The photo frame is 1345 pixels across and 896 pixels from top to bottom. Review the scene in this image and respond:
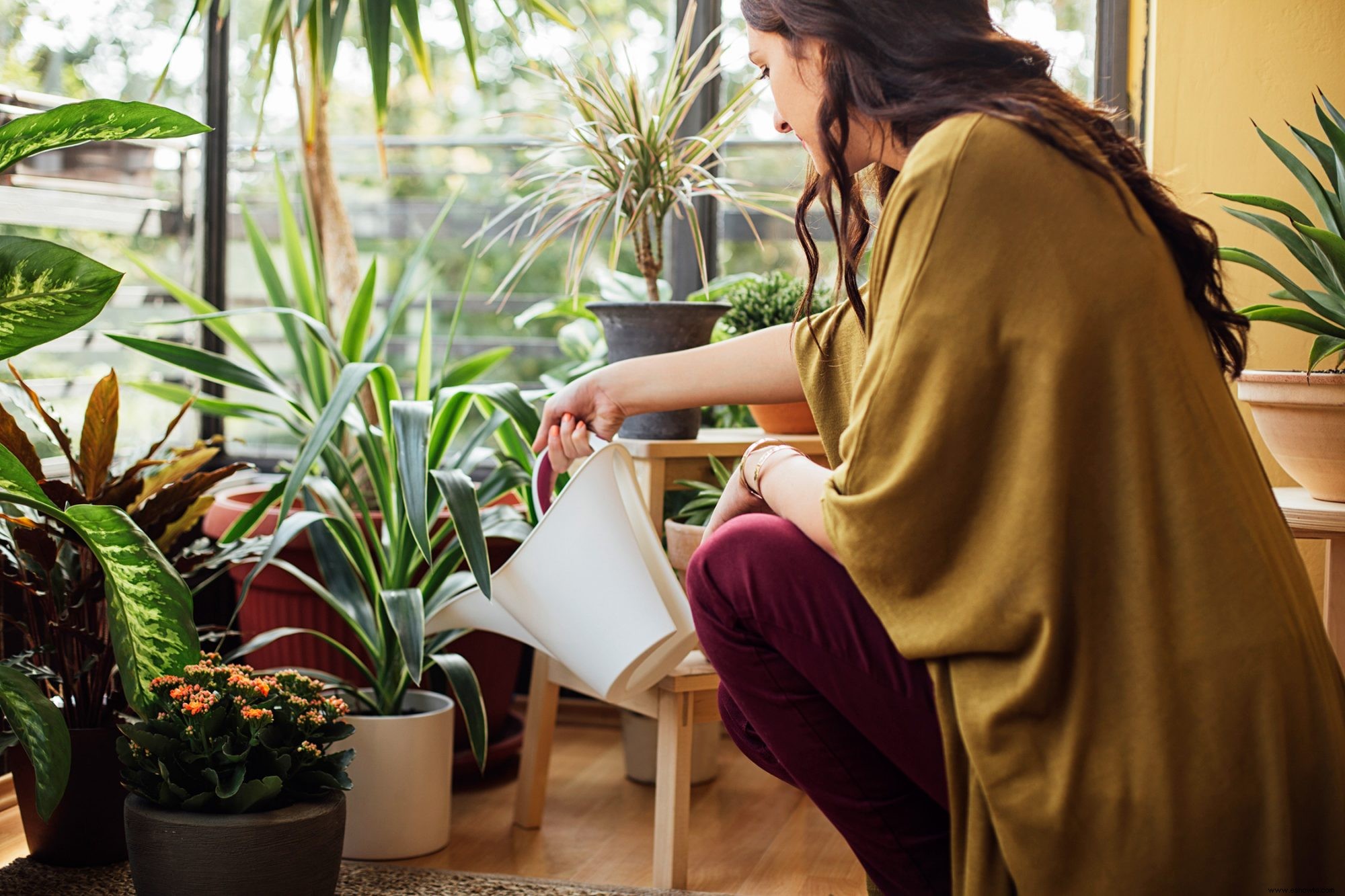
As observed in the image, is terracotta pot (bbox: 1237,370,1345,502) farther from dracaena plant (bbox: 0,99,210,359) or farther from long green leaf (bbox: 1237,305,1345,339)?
dracaena plant (bbox: 0,99,210,359)

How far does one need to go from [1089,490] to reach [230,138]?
220 cm

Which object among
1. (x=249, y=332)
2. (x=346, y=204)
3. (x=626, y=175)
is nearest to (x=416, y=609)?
(x=626, y=175)

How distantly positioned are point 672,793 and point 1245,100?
1424 mm

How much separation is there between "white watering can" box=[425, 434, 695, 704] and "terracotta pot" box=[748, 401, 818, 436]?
1.53 feet

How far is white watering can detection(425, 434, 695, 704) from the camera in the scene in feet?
4.46

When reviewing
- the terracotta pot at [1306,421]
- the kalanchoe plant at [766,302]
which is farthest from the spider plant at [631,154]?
the terracotta pot at [1306,421]

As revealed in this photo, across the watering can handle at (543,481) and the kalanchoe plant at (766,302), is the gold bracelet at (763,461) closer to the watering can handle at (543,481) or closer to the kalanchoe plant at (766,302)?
the watering can handle at (543,481)

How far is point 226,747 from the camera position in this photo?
1334 mm

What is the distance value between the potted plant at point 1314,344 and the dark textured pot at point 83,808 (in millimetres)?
1513

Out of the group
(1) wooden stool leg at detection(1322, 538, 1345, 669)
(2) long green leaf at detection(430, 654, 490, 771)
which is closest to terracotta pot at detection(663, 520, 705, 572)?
(2) long green leaf at detection(430, 654, 490, 771)

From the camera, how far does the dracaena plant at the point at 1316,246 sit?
146 centimetres

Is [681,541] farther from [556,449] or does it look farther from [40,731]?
[40,731]

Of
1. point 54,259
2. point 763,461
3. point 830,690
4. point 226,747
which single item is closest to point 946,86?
point 763,461

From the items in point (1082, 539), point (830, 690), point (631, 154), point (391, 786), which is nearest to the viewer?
point (1082, 539)
